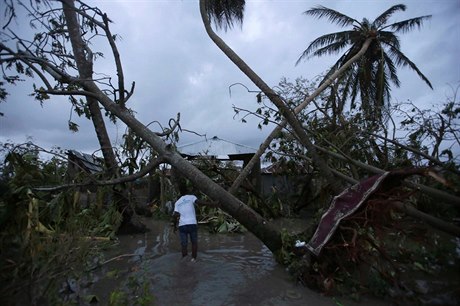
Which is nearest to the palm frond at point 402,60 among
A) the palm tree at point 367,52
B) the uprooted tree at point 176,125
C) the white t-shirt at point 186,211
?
the palm tree at point 367,52

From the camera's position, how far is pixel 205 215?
1100 cm

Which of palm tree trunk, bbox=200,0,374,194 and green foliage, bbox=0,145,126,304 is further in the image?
palm tree trunk, bbox=200,0,374,194

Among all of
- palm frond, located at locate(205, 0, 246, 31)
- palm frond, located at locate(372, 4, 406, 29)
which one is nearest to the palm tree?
palm frond, located at locate(372, 4, 406, 29)

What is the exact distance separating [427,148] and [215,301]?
24.4 ft

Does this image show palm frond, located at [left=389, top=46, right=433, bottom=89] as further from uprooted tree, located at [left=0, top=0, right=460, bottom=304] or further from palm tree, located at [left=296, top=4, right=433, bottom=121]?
uprooted tree, located at [left=0, top=0, right=460, bottom=304]

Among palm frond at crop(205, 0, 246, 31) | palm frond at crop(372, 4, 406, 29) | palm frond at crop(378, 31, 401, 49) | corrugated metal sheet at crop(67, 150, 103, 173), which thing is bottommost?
corrugated metal sheet at crop(67, 150, 103, 173)

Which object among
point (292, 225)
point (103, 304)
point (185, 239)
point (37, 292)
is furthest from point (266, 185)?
point (37, 292)

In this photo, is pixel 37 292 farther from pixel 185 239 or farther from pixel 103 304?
pixel 185 239

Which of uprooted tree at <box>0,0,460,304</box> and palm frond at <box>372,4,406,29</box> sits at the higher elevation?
palm frond at <box>372,4,406,29</box>

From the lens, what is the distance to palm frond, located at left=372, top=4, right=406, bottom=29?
1819 cm

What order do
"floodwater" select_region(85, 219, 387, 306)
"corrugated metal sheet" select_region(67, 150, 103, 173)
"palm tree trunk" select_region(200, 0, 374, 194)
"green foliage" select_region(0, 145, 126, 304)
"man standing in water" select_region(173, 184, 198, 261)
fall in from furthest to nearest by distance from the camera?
"corrugated metal sheet" select_region(67, 150, 103, 173) < "man standing in water" select_region(173, 184, 198, 261) < "palm tree trunk" select_region(200, 0, 374, 194) < "floodwater" select_region(85, 219, 387, 306) < "green foliage" select_region(0, 145, 126, 304)

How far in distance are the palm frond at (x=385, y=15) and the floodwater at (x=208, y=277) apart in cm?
1532

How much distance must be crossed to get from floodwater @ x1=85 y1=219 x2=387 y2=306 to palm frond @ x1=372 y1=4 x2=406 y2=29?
15318mm

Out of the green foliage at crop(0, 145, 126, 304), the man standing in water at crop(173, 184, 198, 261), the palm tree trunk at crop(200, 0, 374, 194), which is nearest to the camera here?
the green foliage at crop(0, 145, 126, 304)
